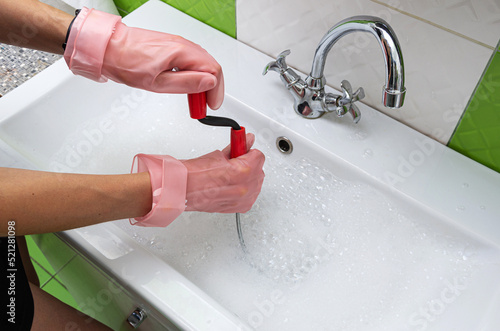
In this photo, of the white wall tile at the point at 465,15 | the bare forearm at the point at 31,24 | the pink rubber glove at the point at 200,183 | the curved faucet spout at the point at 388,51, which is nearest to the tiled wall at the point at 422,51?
the white wall tile at the point at 465,15

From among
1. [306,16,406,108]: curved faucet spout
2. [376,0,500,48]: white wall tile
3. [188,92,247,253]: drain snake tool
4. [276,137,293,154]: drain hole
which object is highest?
[376,0,500,48]: white wall tile

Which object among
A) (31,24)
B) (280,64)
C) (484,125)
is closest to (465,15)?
(484,125)

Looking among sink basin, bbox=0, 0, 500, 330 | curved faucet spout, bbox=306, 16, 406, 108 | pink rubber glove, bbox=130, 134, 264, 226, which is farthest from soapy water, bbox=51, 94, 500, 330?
curved faucet spout, bbox=306, 16, 406, 108

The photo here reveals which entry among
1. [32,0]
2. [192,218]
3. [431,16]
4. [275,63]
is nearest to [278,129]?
[275,63]

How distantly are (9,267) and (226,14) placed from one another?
0.69 metres

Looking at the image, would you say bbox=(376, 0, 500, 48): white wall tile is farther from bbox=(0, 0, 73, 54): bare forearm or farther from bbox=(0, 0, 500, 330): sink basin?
bbox=(0, 0, 73, 54): bare forearm

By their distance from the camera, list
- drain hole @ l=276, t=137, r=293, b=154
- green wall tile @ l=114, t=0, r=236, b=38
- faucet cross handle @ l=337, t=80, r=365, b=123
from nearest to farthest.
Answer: faucet cross handle @ l=337, t=80, r=365, b=123 < drain hole @ l=276, t=137, r=293, b=154 < green wall tile @ l=114, t=0, r=236, b=38

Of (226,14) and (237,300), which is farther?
(226,14)

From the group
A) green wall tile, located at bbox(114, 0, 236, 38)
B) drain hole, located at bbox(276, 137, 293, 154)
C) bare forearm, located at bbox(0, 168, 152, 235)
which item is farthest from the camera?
green wall tile, located at bbox(114, 0, 236, 38)

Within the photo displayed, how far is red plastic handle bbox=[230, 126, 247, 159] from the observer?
80 cm

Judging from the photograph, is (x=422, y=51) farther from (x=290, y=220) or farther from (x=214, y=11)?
(x=214, y=11)

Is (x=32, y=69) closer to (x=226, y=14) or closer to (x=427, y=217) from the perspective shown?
(x=226, y=14)

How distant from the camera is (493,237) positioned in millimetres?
776

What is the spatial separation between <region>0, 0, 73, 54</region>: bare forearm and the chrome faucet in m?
0.39
